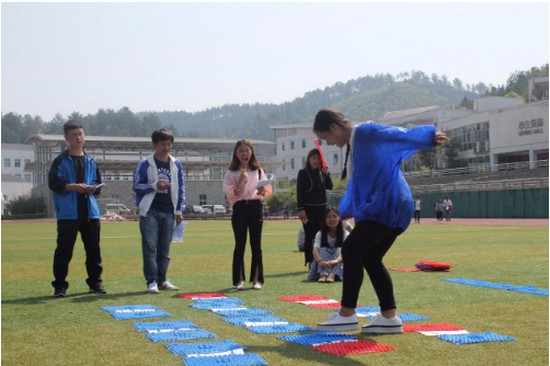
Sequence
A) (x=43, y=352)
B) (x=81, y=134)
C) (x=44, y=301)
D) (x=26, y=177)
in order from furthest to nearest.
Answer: (x=26, y=177) < (x=81, y=134) < (x=44, y=301) < (x=43, y=352)

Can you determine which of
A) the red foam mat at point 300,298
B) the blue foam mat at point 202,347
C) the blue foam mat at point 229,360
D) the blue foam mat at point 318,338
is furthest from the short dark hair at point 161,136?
the blue foam mat at point 229,360

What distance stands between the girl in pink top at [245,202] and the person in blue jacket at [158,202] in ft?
2.42

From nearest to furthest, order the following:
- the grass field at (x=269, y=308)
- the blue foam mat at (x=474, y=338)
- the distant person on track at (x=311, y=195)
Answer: the grass field at (x=269, y=308) < the blue foam mat at (x=474, y=338) < the distant person on track at (x=311, y=195)

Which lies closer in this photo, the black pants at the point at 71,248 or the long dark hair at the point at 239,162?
the black pants at the point at 71,248

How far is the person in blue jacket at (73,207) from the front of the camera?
29.4 feet

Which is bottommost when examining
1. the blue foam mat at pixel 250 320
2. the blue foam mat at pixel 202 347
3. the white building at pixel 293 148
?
the blue foam mat at pixel 250 320

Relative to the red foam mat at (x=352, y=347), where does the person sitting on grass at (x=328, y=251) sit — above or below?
above

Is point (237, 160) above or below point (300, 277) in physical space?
above

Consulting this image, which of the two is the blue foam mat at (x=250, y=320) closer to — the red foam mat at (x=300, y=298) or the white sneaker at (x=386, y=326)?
the white sneaker at (x=386, y=326)

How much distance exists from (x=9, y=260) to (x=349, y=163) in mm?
10940

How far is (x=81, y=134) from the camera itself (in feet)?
29.8

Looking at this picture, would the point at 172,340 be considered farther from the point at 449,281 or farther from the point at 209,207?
the point at 209,207

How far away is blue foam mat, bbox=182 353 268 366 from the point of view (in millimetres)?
4828

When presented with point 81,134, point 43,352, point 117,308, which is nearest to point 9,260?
point 81,134
